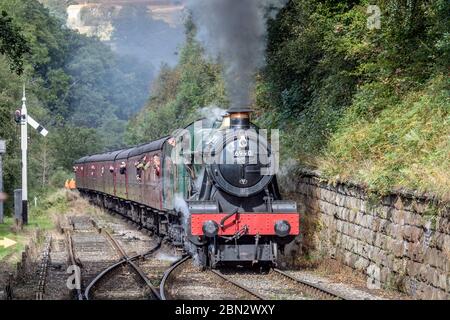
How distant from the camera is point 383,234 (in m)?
14.5

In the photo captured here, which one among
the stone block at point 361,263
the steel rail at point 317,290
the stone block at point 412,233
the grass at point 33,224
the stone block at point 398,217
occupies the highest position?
the stone block at point 398,217

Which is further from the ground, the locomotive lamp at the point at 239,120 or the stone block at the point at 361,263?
the locomotive lamp at the point at 239,120

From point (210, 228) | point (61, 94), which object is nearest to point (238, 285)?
point (210, 228)

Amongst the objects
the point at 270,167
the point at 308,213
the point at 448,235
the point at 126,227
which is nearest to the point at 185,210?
the point at 270,167

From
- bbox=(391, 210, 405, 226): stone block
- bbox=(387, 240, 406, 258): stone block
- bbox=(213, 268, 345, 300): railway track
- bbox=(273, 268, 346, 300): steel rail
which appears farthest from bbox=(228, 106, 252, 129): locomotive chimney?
bbox=(387, 240, 406, 258): stone block

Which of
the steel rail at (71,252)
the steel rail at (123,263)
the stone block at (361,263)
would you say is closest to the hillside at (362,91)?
the stone block at (361,263)

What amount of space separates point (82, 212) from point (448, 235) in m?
32.3

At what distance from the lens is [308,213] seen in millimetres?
19641

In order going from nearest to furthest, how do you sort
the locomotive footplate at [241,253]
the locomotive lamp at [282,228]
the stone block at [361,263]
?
the stone block at [361,263] < the locomotive lamp at [282,228] < the locomotive footplate at [241,253]

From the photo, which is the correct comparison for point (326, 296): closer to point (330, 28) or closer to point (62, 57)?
point (330, 28)

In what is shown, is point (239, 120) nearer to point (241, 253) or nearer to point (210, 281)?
point (241, 253)

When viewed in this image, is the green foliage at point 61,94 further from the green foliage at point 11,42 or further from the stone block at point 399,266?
the stone block at point 399,266

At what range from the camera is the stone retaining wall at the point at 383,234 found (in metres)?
12.3

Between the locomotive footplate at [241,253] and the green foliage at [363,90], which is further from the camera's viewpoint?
the locomotive footplate at [241,253]
